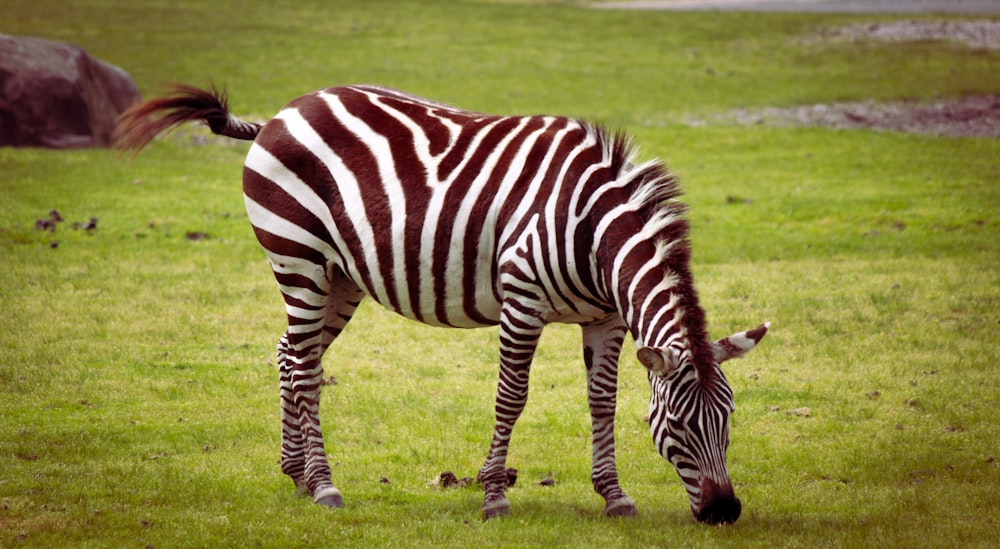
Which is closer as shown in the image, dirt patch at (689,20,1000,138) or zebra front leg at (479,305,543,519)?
zebra front leg at (479,305,543,519)

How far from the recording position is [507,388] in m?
7.11

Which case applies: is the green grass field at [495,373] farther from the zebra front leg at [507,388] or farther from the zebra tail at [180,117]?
the zebra tail at [180,117]

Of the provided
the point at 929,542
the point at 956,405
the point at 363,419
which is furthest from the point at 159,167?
the point at 929,542

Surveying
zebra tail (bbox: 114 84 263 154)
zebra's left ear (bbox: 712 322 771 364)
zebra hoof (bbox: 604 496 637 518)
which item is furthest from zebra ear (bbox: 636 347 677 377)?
zebra tail (bbox: 114 84 263 154)

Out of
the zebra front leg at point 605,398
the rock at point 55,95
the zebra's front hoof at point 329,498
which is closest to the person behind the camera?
the zebra front leg at point 605,398

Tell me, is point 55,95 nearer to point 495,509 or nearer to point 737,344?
point 495,509

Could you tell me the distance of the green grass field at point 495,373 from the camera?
7195 mm

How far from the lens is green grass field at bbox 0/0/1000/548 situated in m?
7.20

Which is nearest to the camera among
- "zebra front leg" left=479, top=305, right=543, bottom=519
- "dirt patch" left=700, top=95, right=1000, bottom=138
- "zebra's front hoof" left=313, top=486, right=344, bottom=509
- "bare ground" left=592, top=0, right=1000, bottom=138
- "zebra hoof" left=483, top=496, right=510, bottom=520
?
"zebra front leg" left=479, top=305, right=543, bottom=519

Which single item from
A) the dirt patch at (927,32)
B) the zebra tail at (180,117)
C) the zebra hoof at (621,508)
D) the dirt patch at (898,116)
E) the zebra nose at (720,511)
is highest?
the dirt patch at (927,32)

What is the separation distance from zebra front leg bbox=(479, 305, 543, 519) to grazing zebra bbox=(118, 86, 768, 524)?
0.04 ft

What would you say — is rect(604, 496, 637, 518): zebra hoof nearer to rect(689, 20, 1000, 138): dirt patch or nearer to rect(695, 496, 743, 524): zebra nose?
rect(695, 496, 743, 524): zebra nose

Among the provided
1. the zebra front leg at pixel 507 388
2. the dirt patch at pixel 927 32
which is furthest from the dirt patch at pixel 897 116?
the zebra front leg at pixel 507 388

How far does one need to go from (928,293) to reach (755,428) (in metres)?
5.31
